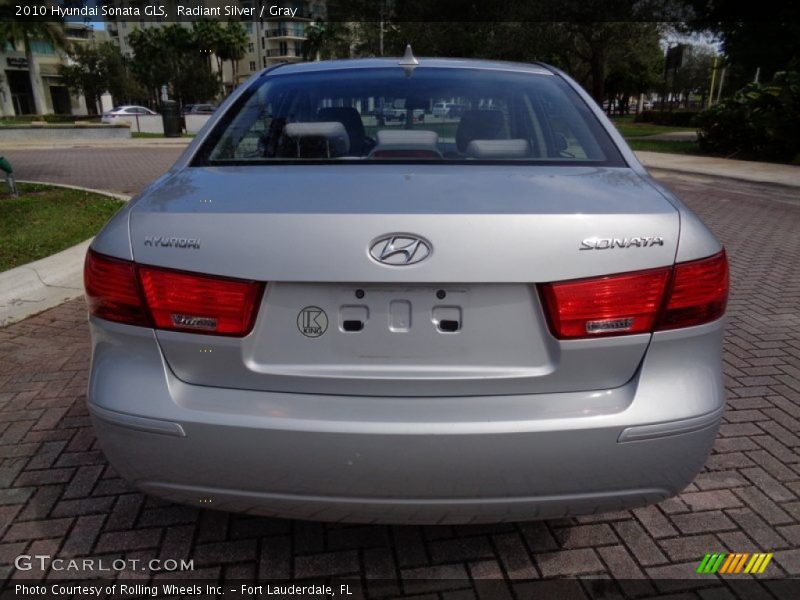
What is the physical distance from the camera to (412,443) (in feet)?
5.60

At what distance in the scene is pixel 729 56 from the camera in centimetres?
2769

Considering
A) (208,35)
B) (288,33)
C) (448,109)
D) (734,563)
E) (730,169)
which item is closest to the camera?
(734,563)

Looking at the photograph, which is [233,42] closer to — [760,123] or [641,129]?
[641,129]

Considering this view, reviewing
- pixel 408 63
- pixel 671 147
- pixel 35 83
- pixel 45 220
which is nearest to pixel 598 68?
pixel 671 147

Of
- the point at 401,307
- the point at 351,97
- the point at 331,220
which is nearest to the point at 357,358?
the point at 401,307

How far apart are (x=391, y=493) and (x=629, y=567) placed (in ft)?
3.31

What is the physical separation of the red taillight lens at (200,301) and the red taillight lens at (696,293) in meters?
1.12

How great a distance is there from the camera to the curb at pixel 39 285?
4.86m

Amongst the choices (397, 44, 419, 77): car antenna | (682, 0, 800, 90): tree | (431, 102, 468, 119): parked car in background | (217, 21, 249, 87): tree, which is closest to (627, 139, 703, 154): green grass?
(682, 0, 800, 90): tree

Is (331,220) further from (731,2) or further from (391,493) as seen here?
(731,2)

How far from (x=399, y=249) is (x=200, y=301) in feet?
1.83

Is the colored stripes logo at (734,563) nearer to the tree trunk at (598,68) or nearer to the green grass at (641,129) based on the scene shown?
the green grass at (641,129)

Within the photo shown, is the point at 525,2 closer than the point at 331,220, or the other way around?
the point at 331,220

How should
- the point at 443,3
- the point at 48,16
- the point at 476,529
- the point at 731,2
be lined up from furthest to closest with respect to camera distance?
the point at 48,16, the point at 443,3, the point at 731,2, the point at 476,529
